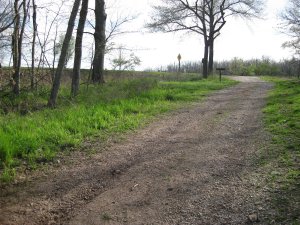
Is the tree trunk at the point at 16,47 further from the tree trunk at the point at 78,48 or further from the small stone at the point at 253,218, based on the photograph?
the small stone at the point at 253,218

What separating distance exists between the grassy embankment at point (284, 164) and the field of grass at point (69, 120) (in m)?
3.11

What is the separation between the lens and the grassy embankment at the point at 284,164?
3.76 meters

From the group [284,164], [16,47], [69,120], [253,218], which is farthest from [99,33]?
[253,218]

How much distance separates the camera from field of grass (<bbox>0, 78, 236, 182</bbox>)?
5.56m

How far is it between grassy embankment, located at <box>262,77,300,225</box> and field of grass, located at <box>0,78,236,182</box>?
3108 mm

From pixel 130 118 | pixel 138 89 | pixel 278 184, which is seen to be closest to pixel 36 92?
pixel 138 89

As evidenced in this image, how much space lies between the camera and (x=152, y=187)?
450cm

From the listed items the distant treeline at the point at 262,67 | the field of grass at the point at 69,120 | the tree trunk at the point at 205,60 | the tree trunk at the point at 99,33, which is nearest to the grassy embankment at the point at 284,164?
the field of grass at the point at 69,120

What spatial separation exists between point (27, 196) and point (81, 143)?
7.21 feet

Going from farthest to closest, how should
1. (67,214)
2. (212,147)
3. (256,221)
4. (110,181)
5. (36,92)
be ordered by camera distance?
(36,92) < (212,147) < (110,181) < (67,214) < (256,221)

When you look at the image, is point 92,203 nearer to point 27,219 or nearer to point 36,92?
point 27,219

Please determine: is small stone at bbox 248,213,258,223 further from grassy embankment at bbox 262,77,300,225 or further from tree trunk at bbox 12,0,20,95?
tree trunk at bbox 12,0,20,95

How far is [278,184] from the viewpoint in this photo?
4402 millimetres

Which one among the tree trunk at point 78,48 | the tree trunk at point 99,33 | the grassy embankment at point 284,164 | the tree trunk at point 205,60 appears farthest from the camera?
the tree trunk at point 205,60
